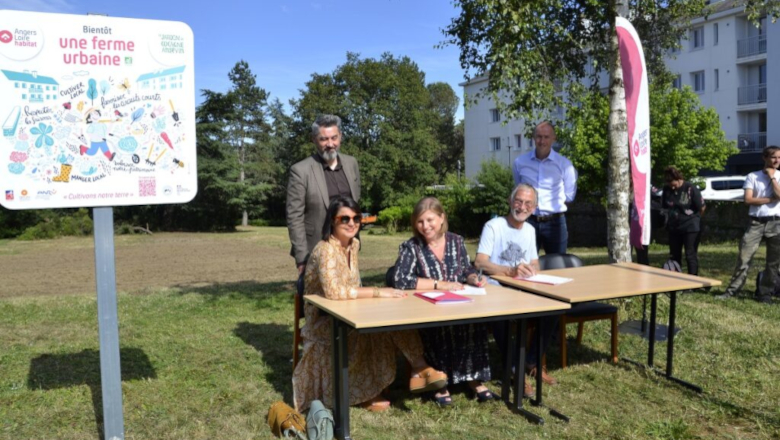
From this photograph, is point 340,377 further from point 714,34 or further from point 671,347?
point 714,34

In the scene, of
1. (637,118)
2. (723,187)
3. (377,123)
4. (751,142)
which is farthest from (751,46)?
(637,118)

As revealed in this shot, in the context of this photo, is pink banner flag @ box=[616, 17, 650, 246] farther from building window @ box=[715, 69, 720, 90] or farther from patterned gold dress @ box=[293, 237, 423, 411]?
building window @ box=[715, 69, 720, 90]

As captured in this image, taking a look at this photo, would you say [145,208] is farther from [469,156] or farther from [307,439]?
[307,439]

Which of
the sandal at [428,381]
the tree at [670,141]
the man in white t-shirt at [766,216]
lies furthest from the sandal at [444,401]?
the tree at [670,141]

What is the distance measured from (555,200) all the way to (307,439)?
10.9 feet

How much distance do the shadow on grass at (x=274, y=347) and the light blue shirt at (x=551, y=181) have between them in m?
2.61

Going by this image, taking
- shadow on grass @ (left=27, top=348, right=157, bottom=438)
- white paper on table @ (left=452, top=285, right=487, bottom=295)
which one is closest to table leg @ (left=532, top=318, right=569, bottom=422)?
white paper on table @ (left=452, top=285, right=487, bottom=295)

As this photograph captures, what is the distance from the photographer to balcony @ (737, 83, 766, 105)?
103 feet

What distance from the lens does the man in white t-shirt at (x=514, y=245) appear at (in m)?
4.89

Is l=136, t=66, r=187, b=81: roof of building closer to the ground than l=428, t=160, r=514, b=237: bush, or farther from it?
farther from it

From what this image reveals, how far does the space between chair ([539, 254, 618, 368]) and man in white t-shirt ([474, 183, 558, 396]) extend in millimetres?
126

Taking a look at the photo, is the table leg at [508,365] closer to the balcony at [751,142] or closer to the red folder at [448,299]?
the red folder at [448,299]

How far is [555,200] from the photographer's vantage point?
599 cm

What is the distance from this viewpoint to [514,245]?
5031 mm
